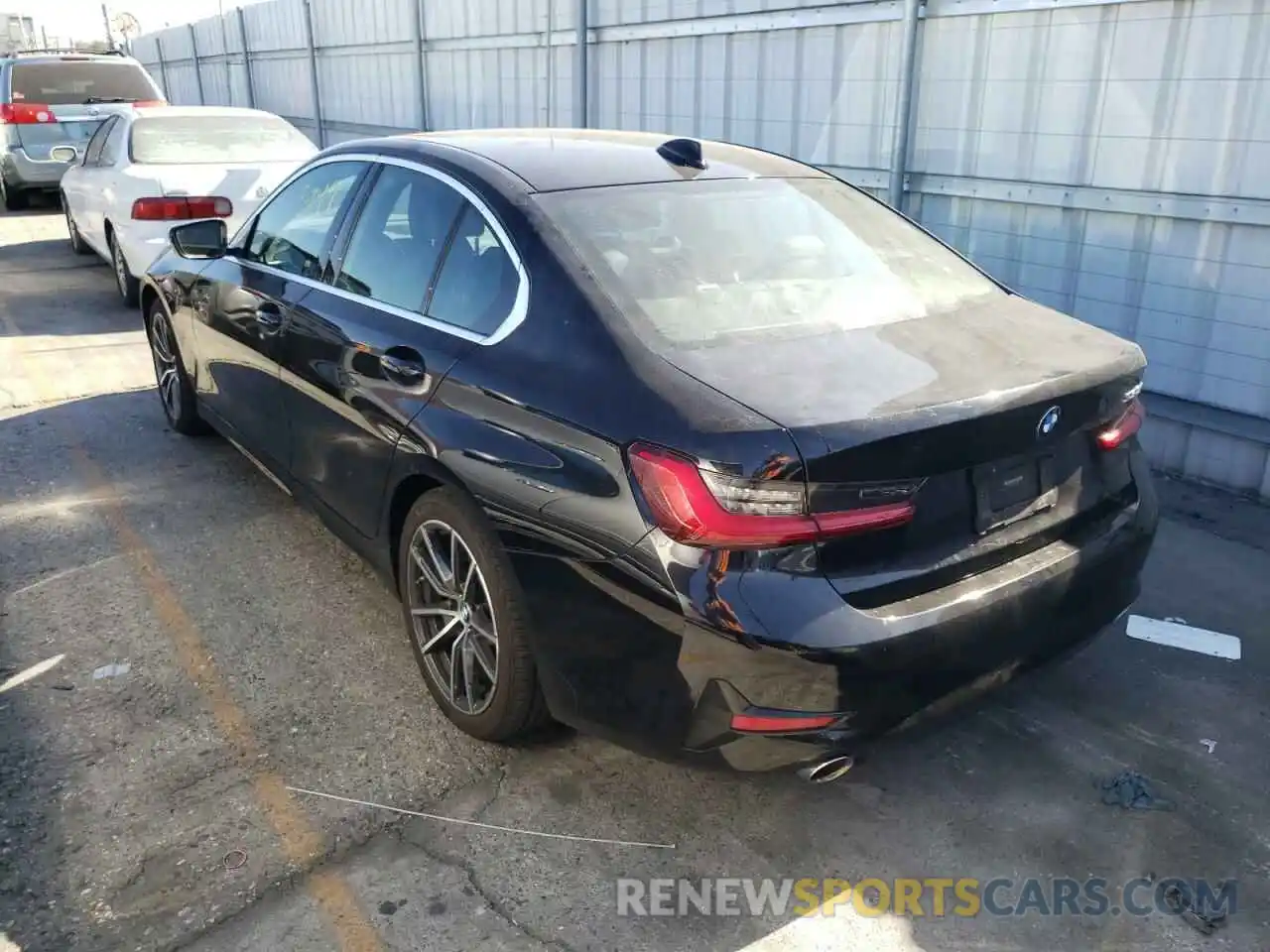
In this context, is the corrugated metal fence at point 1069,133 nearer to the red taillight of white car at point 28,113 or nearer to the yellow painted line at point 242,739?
the yellow painted line at point 242,739

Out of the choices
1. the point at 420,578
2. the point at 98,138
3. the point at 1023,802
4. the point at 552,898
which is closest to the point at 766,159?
the point at 420,578

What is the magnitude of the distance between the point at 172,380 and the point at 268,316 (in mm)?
1988

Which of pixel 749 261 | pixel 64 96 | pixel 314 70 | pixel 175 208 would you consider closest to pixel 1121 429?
pixel 749 261

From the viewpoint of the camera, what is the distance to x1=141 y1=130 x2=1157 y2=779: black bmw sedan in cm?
228

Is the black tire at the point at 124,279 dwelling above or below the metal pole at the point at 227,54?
below

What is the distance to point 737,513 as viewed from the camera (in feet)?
7.37

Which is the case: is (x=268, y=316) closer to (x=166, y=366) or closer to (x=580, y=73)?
(x=166, y=366)

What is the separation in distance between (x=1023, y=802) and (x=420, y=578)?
1.87 m


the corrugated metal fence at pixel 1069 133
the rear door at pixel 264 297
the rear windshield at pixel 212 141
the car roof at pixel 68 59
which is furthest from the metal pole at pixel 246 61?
the rear door at pixel 264 297

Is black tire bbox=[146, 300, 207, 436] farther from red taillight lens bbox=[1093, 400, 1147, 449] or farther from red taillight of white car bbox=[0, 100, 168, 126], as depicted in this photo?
red taillight of white car bbox=[0, 100, 168, 126]

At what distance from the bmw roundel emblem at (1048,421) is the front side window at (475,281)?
1414 mm

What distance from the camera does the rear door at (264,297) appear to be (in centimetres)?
392

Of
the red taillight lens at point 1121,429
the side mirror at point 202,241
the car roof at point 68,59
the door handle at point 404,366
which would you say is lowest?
the red taillight lens at point 1121,429

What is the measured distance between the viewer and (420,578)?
127 inches
